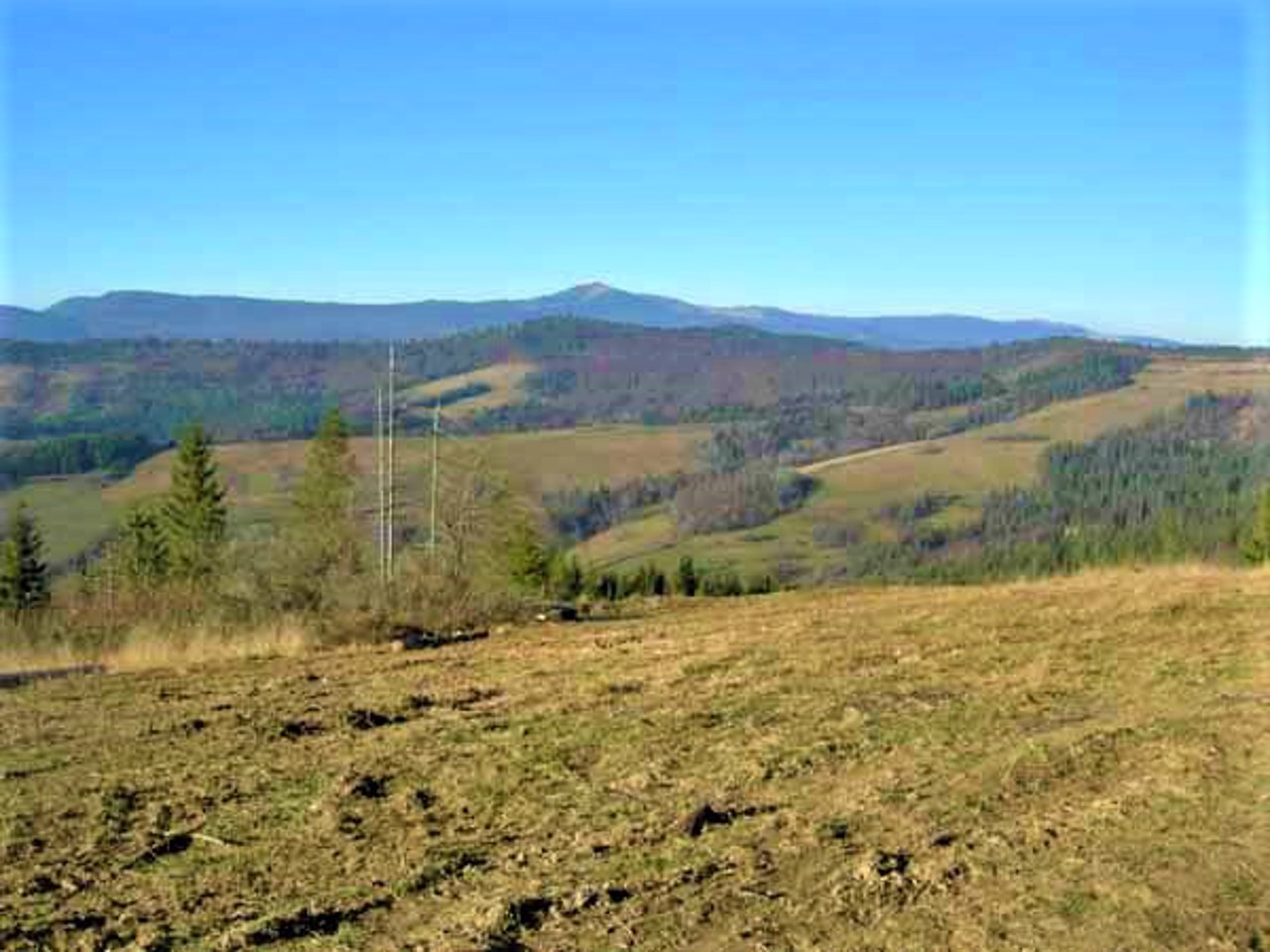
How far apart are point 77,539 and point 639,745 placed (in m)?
82.2

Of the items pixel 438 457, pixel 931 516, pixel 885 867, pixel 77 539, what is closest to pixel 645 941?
pixel 885 867

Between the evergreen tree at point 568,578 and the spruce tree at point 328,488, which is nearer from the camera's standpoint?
the spruce tree at point 328,488

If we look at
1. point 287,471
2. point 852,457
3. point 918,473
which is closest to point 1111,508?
point 918,473

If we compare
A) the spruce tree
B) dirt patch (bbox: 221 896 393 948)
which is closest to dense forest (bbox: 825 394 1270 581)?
the spruce tree

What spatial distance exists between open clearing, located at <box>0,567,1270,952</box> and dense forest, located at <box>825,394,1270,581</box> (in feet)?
118

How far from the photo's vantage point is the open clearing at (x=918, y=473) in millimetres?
90062

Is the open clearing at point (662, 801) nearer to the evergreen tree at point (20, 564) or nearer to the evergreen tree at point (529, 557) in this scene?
the evergreen tree at point (529, 557)

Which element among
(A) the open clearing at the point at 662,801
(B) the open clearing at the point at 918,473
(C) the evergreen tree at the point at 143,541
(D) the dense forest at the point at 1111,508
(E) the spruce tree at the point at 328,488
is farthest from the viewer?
(B) the open clearing at the point at 918,473

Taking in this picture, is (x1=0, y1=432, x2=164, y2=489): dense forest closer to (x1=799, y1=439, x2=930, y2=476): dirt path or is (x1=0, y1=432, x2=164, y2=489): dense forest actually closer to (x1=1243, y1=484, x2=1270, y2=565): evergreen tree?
(x1=799, y1=439, x2=930, y2=476): dirt path

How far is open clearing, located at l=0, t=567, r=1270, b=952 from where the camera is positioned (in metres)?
5.89

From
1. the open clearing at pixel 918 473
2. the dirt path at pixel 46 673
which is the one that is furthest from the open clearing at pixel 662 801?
the open clearing at pixel 918 473

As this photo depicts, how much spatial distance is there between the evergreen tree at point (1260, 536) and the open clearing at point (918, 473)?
40645mm

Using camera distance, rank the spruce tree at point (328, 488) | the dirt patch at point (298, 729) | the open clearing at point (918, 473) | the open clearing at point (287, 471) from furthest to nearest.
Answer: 1. the open clearing at point (918, 473)
2. the open clearing at point (287, 471)
3. the spruce tree at point (328, 488)
4. the dirt patch at point (298, 729)

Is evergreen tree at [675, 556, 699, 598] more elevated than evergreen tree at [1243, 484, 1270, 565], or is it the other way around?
evergreen tree at [1243, 484, 1270, 565]
